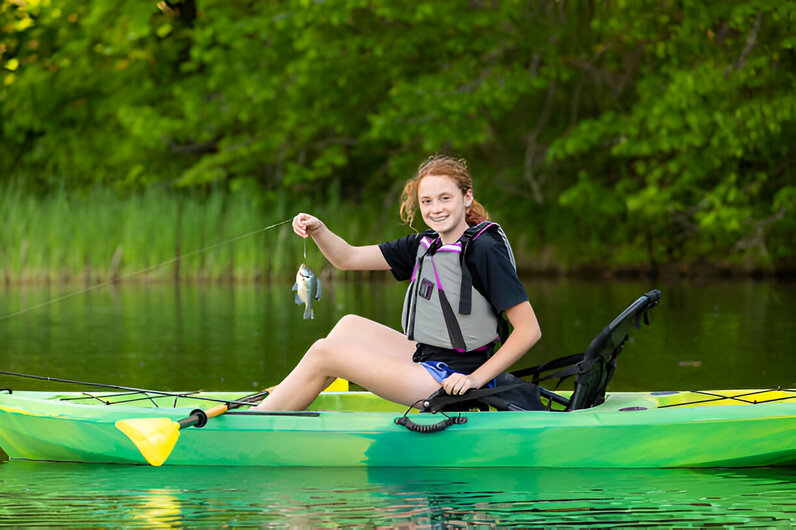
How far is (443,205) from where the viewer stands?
471 cm

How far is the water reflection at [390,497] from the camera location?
4.02 metres

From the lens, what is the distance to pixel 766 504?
4.23 meters

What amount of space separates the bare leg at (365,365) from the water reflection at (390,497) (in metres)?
0.34

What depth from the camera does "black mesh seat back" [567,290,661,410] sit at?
4820 millimetres

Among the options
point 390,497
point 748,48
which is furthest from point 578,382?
point 748,48

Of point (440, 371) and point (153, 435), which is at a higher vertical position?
point (440, 371)

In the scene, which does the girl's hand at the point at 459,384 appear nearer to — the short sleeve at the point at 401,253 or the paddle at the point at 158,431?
the short sleeve at the point at 401,253

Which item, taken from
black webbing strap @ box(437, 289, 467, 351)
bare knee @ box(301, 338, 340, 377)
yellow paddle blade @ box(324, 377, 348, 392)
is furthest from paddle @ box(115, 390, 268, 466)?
black webbing strap @ box(437, 289, 467, 351)

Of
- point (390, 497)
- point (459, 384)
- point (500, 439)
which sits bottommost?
point (390, 497)

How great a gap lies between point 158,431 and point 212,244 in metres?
10.3

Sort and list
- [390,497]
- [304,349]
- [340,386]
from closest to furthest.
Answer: [390,497] < [340,386] < [304,349]

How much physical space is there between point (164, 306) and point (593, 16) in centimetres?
782

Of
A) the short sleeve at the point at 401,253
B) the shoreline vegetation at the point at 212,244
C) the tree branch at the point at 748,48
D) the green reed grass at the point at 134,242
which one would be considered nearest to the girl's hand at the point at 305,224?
the short sleeve at the point at 401,253

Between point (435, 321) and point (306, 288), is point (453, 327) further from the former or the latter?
point (306, 288)
